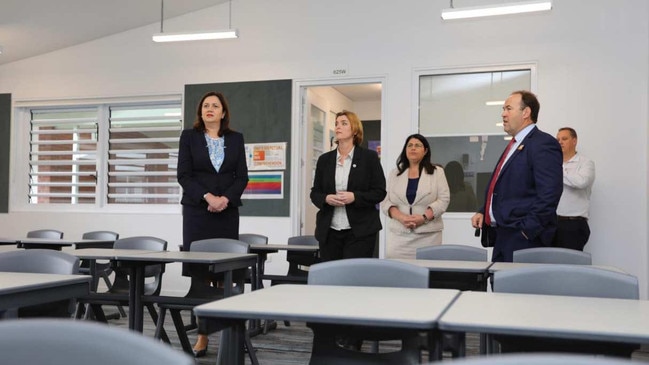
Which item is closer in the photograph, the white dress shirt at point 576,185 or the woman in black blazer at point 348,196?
the woman in black blazer at point 348,196

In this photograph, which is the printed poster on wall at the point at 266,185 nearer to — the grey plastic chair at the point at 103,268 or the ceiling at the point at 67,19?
the grey plastic chair at the point at 103,268

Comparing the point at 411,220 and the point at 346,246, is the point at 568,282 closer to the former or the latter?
the point at 346,246

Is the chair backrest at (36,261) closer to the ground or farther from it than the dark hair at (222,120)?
closer to the ground

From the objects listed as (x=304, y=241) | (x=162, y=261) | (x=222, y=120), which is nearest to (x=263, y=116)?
(x=304, y=241)

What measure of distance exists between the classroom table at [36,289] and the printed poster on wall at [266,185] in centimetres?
473

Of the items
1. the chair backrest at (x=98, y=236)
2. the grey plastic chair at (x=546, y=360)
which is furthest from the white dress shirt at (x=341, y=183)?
the chair backrest at (x=98, y=236)

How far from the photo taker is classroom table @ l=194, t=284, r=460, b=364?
61.4 inches

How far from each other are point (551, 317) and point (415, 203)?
3.06 meters

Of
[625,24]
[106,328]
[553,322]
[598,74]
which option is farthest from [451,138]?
[106,328]

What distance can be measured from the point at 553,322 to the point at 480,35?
5.44m

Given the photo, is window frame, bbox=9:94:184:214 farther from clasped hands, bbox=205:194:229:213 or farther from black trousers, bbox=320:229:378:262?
black trousers, bbox=320:229:378:262

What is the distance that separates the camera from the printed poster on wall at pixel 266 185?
7.14 m

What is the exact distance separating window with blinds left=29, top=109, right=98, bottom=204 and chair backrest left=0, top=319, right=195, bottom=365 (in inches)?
292

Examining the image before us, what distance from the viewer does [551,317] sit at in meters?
1.60
